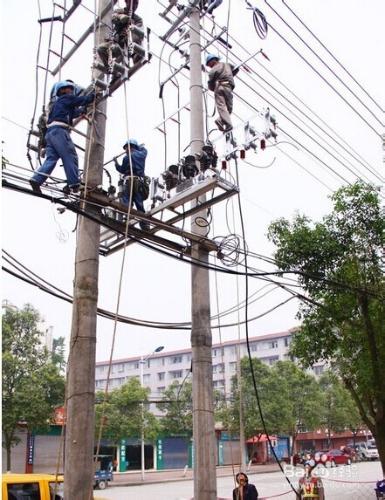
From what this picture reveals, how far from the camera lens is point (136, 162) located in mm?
7266

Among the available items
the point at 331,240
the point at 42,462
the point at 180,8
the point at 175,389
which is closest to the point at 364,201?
the point at 331,240

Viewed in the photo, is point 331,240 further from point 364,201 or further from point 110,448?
point 110,448

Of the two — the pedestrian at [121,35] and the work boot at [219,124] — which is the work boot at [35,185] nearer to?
the pedestrian at [121,35]

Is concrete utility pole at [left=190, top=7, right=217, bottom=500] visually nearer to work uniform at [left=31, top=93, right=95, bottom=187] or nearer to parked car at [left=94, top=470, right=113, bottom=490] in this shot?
work uniform at [left=31, top=93, right=95, bottom=187]

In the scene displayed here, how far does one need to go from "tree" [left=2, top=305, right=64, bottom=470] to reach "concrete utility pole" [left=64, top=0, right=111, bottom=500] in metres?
19.9

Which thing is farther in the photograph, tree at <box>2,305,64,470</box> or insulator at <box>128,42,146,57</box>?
tree at <box>2,305,64,470</box>

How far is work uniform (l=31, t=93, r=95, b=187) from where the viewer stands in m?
5.95

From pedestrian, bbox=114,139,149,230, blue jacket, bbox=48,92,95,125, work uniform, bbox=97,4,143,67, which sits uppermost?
work uniform, bbox=97,4,143,67

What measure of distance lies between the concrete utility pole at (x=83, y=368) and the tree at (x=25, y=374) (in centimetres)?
1986

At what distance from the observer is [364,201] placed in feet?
36.6

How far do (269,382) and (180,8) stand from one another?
34.6 meters

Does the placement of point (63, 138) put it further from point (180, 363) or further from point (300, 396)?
point (180, 363)

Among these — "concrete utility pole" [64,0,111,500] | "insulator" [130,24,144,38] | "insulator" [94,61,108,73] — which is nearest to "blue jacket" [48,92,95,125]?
"insulator" [94,61,108,73]

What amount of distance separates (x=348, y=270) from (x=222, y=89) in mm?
4878
